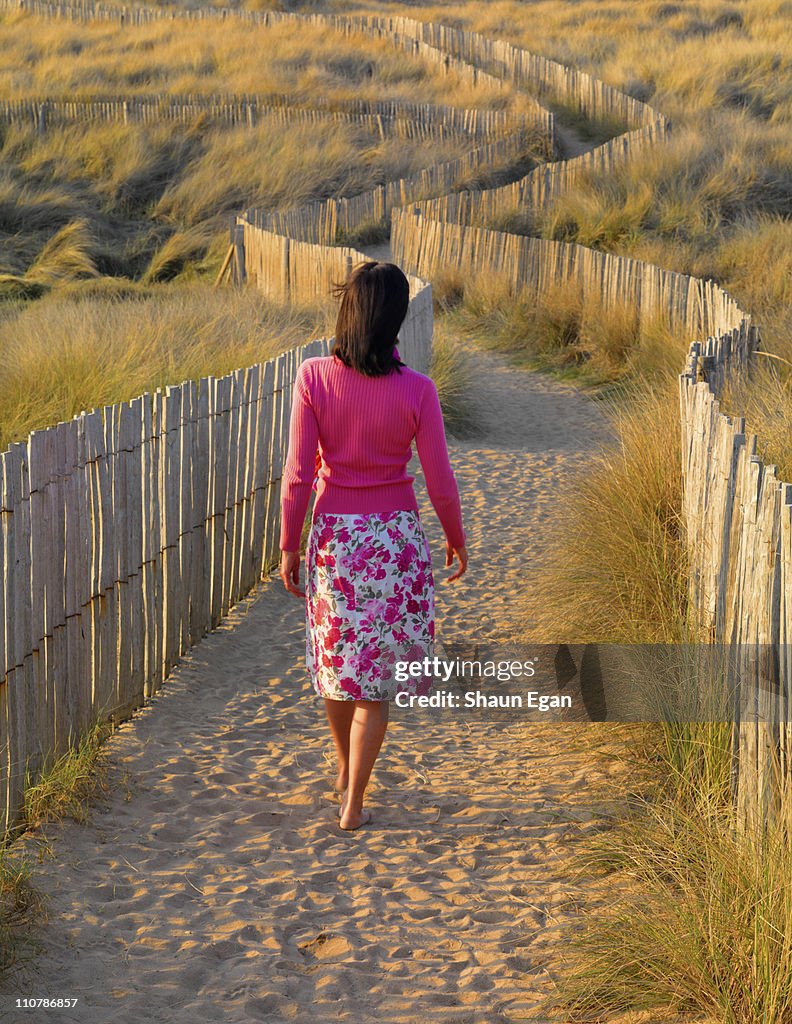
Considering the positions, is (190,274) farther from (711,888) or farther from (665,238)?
(711,888)

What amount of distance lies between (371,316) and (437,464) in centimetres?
45

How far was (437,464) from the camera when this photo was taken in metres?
3.38

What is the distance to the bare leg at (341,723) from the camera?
360cm

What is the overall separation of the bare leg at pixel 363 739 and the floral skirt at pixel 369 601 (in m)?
0.06

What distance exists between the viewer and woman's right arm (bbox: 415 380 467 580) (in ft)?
11.0

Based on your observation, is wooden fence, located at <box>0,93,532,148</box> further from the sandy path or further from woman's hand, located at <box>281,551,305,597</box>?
woman's hand, located at <box>281,551,305,597</box>

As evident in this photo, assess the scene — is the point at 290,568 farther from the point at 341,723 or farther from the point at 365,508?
the point at 341,723

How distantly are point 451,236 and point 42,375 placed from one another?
6.62 m

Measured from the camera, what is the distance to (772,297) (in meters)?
10.5

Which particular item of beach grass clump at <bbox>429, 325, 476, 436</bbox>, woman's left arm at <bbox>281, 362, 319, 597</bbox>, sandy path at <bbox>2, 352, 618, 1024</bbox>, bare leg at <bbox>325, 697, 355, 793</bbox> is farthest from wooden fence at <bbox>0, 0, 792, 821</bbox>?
beach grass clump at <bbox>429, 325, 476, 436</bbox>

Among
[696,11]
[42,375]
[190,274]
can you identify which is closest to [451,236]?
[190,274]

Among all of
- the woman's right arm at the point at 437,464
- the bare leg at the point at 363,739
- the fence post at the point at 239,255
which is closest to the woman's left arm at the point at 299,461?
the woman's right arm at the point at 437,464

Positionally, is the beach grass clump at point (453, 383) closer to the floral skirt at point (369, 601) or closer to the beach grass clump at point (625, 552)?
the beach grass clump at point (625, 552)

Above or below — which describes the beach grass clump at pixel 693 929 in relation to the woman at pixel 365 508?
below
